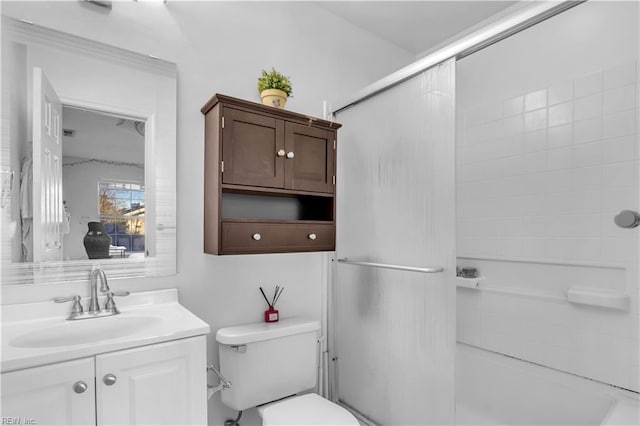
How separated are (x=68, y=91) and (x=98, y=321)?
35.2 inches

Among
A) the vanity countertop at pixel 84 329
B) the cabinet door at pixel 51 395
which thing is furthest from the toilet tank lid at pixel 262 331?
the cabinet door at pixel 51 395

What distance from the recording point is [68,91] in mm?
1373

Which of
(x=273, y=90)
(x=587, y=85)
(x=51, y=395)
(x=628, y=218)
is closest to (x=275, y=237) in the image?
(x=273, y=90)

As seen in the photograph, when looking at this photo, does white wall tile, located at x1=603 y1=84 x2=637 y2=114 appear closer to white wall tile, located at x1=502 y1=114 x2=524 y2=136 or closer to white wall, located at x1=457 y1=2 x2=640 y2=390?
white wall, located at x1=457 y1=2 x2=640 y2=390

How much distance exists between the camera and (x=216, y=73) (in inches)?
68.2

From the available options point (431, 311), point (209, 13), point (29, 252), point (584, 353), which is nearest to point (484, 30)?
point (431, 311)

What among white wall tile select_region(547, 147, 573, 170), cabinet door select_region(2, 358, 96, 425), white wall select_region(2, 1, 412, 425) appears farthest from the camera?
white wall tile select_region(547, 147, 573, 170)

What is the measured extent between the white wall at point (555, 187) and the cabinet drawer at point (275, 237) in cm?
107

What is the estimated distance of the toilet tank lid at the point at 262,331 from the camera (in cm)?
152

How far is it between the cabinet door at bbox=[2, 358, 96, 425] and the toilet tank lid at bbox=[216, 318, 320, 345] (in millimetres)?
604

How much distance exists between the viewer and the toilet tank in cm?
152

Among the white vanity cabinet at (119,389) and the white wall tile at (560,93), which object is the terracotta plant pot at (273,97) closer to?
the white vanity cabinet at (119,389)

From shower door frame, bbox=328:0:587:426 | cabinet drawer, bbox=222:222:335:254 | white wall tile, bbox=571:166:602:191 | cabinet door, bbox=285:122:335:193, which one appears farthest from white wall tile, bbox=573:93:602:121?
cabinet drawer, bbox=222:222:335:254

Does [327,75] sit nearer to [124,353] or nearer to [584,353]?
[124,353]
